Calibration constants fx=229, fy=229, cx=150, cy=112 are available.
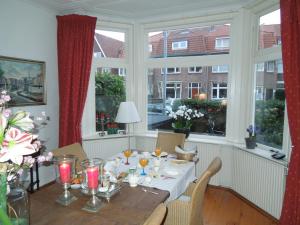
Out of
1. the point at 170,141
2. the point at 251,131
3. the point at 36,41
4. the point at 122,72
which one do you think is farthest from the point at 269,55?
the point at 36,41

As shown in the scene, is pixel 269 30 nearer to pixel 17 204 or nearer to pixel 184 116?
pixel 184 116

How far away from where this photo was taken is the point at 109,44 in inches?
163

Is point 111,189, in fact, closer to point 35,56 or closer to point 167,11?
point 35,56

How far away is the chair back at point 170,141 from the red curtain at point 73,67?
4.51 feet

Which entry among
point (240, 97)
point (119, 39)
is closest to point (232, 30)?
point (240, 97)

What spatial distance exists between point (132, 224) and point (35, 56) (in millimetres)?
3020

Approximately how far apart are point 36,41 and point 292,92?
347cm

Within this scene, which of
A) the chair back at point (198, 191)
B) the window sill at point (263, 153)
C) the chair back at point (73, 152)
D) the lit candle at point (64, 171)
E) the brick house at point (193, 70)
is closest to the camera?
the lit candle at point (64, 171)

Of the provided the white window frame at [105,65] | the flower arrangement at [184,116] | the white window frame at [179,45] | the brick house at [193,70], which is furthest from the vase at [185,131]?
the white window frame at [179,45]

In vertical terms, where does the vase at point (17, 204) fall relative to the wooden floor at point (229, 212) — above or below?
above

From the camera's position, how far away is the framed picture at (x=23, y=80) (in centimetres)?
307

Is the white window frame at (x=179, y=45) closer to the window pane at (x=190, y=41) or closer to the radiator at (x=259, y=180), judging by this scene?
the window pane at (x=190, y=41)

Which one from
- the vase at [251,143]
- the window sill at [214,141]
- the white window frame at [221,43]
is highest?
the white window frame at [221,43]

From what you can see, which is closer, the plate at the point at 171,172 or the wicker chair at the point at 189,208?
the wicker chair at the point at 189,208
